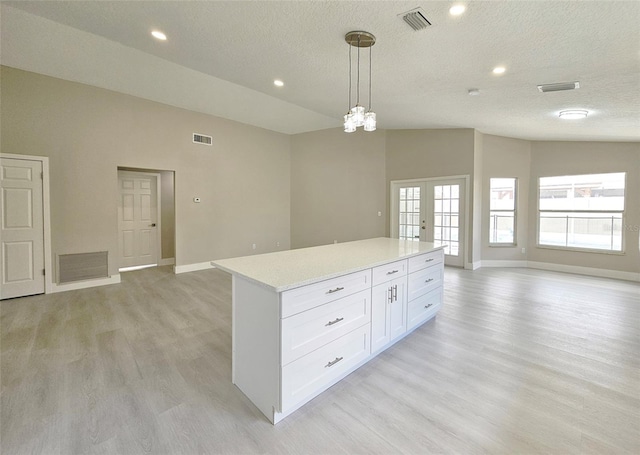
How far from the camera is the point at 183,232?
580cm

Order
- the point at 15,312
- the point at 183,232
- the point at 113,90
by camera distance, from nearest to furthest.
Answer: the point at 15,312 < the point at 113,90 < the point at 183,232

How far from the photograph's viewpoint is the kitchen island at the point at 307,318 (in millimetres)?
1702

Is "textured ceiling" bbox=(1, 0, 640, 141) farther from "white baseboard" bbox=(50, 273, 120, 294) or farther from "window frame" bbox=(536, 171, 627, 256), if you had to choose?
"white baseboard" bbox=(50, 273, 120, 294)

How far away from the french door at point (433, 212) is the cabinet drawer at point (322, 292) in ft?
15.1

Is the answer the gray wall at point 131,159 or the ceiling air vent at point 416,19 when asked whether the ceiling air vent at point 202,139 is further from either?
the ceiling air vent at point 416,19

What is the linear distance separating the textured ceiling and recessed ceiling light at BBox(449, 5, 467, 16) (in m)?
0.04

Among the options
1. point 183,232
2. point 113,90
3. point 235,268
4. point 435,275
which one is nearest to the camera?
point 235,268

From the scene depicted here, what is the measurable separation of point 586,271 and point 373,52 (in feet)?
19.6

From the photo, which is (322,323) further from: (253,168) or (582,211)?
(582,211)

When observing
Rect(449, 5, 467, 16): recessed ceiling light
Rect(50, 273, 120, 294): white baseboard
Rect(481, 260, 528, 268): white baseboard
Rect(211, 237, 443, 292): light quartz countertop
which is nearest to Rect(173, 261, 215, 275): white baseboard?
Rect(50, 273, 120, 294): white baseboard

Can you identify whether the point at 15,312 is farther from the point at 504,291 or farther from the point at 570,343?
the point at 504,291

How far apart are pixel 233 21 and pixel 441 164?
500 cm

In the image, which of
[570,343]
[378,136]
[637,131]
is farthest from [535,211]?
[570,343]

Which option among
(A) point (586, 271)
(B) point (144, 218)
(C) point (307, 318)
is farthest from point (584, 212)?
(B) point (144, 218)
